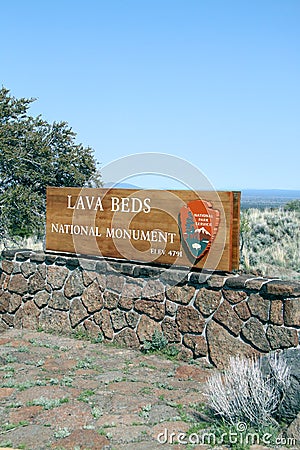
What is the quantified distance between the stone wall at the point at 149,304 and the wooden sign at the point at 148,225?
19cm

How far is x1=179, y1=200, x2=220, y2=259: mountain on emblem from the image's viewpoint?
23.2ft

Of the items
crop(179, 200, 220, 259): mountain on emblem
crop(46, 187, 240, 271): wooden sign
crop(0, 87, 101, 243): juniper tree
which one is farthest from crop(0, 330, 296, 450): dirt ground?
crop(0, 87, 101, 243): juniper tree

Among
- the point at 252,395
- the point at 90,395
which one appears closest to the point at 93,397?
the point at 90,395

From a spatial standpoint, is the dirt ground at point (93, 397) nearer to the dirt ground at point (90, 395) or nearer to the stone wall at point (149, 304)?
the dirt ground at point (90, 395)

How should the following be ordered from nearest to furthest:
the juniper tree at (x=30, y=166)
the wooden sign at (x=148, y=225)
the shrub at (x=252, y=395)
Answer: the shrub at (x=252, y=395) → the wooden sign at (x=148, y=225) → the juniper tree at (x=30, y=166)

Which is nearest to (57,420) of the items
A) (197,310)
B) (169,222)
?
(197,310)

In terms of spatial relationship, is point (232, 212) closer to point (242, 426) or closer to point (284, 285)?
point (284, 285)

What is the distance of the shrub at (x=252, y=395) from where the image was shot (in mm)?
4777

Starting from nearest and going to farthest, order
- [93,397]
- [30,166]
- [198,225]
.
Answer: [93,397] → [198,225] → [30,166]

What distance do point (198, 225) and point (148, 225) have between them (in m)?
0.80

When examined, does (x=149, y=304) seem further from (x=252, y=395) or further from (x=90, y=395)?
(x=252, y=395)

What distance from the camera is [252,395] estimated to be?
4832mm

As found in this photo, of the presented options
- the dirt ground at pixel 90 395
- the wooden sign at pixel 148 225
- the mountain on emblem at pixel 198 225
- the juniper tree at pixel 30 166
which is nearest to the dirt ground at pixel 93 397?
the dirt ground at pixel 90 395

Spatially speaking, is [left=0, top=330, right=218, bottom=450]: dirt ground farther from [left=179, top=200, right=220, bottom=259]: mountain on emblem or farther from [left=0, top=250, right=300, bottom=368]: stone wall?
[left=179, top=200, right=220, bottom=259]: mountain on emblem
